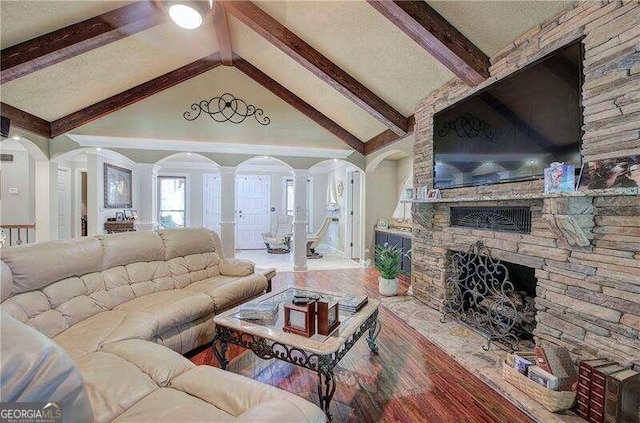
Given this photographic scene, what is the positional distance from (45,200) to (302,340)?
209 inches

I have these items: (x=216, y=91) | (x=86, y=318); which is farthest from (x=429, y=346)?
(x=216, y=91)

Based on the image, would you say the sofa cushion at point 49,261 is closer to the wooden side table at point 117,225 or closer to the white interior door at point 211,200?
the wooden side table at point 117,225

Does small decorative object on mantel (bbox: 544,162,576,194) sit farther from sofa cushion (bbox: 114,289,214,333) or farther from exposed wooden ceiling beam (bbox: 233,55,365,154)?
exposed wooden ceiling beam (bbox: 233,55,365,154)

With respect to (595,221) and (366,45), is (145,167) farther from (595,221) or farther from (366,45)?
(595,221)

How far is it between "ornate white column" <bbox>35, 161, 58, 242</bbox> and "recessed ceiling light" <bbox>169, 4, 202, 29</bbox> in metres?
3.64

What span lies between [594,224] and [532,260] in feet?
1.78

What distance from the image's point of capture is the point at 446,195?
11.0 feet

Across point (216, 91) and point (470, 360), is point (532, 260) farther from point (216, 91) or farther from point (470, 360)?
point (216, 91)

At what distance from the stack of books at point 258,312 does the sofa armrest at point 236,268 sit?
1188 mm

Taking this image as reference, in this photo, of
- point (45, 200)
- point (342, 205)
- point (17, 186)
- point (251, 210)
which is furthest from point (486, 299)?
point (17, 186)

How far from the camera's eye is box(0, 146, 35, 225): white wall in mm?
5848

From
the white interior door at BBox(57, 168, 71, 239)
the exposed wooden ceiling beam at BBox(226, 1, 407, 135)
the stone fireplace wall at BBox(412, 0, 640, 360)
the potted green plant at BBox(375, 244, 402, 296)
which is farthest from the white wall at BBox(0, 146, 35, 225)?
the stone fireplace wall at BBox(412, 0, 640, 360)

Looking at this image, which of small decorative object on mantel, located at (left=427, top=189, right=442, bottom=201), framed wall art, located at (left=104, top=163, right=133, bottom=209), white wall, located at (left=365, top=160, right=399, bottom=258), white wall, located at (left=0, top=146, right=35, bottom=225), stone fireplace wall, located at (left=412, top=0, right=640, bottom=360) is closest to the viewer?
stone fireplace wall, located at (left=412, top=0, right=640, bottom=360)

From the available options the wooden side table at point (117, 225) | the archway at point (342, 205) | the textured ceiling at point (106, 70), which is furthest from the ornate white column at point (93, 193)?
the archway at point (342, 205)
